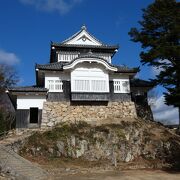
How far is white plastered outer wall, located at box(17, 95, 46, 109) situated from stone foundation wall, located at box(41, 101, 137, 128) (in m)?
0.52

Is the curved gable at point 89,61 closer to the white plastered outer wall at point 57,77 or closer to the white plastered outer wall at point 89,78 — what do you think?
the white plastered outer wall at point 89,78

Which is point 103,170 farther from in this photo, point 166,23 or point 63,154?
point 166,23

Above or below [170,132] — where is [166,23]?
above

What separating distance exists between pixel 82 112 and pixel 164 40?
31.4ft

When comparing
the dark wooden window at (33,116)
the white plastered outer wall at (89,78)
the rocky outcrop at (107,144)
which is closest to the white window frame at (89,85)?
the white plastered outer wall at (89,78)

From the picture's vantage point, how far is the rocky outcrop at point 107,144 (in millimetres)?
23109

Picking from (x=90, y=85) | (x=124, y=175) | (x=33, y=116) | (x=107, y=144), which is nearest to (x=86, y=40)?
(x=90, y=85)

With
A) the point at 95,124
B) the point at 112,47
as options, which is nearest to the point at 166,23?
the point at 112,47

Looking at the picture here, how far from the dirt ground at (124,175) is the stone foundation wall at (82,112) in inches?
303

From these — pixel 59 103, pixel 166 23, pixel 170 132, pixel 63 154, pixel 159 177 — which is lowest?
pixel 159 177

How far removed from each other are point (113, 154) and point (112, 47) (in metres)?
14.0

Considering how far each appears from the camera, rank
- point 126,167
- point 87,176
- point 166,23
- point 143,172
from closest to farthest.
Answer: point 87,176 < point 143,172 < point 126,167 < point 166,23

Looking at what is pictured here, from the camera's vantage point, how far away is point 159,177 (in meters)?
19.0

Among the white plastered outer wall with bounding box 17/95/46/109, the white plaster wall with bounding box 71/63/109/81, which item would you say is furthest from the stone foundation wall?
the white plaster wall with bounding box 71/63/109/81
